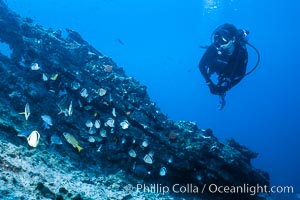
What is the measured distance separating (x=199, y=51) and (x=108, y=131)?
465 feet

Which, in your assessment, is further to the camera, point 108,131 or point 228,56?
point 228,56

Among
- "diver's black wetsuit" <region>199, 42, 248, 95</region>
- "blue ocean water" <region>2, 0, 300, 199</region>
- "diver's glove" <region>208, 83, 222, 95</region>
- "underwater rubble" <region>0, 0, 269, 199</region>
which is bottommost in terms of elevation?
"underwater rubble" <region>0, 0, 269, 199</region>

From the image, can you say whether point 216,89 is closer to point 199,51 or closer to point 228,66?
point 228,66

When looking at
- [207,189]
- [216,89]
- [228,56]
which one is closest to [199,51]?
[216,89]

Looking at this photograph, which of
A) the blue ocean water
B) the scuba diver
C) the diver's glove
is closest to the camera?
the scuba diver

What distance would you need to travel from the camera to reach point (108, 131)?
293 inches

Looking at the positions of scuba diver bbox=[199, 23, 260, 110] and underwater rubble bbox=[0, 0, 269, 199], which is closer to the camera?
underwater rubble bbox=[0, 0, 269, 199]

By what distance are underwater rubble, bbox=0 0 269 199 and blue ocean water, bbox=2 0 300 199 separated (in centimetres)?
7767

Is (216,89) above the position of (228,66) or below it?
below

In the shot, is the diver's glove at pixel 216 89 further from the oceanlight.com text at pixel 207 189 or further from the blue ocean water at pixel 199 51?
the blue ocean water at pixel 199 51

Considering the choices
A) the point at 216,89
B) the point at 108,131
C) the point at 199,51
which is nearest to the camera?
the point at 108,131

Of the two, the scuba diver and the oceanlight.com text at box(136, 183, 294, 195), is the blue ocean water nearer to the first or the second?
the scuba diver

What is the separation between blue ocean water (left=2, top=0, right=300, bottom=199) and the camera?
96250 millimetres

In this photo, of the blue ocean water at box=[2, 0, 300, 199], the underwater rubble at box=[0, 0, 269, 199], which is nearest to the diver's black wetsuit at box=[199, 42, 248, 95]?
the underwater rubble at box=[0, 0, 269, 199]
